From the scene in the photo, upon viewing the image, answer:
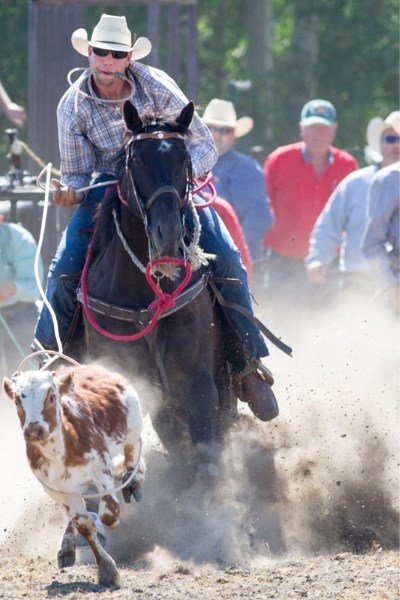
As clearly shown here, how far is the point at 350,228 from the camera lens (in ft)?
38.5

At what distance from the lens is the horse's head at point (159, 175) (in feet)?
20.7

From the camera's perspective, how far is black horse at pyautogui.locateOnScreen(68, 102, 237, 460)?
21.7 feet

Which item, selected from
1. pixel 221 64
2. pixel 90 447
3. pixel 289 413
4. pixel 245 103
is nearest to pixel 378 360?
pixel 289 413

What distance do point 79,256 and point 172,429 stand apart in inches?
38.0

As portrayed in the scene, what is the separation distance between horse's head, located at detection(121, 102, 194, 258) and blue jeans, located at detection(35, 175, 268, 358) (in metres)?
0.59

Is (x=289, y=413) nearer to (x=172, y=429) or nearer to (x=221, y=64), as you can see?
(x=172, y=429)

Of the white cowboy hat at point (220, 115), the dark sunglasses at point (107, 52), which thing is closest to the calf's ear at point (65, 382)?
the dark sunglasses at point (107, 52)

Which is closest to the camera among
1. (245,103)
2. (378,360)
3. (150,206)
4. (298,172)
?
(150,206)

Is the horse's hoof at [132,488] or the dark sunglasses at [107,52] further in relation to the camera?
the dark sunglasses at [107,52]

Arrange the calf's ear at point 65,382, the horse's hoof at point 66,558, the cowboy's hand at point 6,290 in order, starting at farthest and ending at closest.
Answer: the cowboy's hand at point 6,290 → the horse's hoof at point 66,558 → the calf's ear at point 65,382

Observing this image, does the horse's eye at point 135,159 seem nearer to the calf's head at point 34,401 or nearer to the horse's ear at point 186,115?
the horse's ear at point 186,115

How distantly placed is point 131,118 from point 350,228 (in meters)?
5.30

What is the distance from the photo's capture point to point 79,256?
729cm

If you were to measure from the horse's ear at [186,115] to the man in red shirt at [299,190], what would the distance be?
6364mm
